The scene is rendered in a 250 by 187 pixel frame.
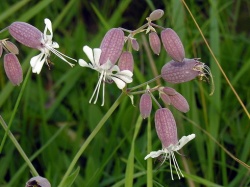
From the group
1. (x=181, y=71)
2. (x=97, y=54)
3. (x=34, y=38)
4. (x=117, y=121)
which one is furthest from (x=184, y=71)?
(x=117, y=121)

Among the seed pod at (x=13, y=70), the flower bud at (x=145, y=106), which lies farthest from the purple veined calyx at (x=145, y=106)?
the seed pod at (x=13, y=70)

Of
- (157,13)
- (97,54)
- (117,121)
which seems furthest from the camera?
→ (117,121)

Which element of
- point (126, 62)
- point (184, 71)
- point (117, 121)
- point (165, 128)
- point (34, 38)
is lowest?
point (117, 121)

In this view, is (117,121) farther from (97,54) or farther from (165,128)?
(97,54)

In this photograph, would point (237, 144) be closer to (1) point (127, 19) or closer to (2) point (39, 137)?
(2) point (39, 137)

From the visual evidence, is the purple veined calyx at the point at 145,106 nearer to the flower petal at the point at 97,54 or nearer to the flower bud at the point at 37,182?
the flower petal at the point at 97,54

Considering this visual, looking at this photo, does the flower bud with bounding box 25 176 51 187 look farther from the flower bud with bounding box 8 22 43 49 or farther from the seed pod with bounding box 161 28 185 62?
the seed pod with bounding box 161 28 185 62

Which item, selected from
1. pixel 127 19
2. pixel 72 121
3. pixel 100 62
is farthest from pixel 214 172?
pixel 127 19
